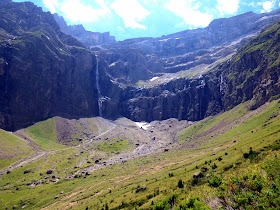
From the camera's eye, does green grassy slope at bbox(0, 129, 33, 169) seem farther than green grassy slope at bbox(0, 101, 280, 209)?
Yes

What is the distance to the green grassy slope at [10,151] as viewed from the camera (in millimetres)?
167750

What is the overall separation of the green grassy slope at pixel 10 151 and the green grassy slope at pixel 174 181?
1749cm

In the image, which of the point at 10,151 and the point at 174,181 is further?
the point at 10,151

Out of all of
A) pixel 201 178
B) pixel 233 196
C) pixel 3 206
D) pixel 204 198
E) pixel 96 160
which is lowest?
pixel 96 160

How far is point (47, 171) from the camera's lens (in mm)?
163750

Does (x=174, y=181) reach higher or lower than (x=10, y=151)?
higher

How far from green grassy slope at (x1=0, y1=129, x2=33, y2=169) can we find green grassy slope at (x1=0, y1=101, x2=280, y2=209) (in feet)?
57.4

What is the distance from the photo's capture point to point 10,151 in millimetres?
180000

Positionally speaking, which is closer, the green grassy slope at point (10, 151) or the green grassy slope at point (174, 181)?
the green grassy slope at point (174, 181)

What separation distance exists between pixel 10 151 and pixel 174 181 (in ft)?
565

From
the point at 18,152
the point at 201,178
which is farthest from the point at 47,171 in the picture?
the point at 201,178

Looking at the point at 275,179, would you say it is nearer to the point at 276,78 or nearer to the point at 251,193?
the point at 251,193

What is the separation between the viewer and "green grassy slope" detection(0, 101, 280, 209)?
103 feet

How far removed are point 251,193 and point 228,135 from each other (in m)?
156
